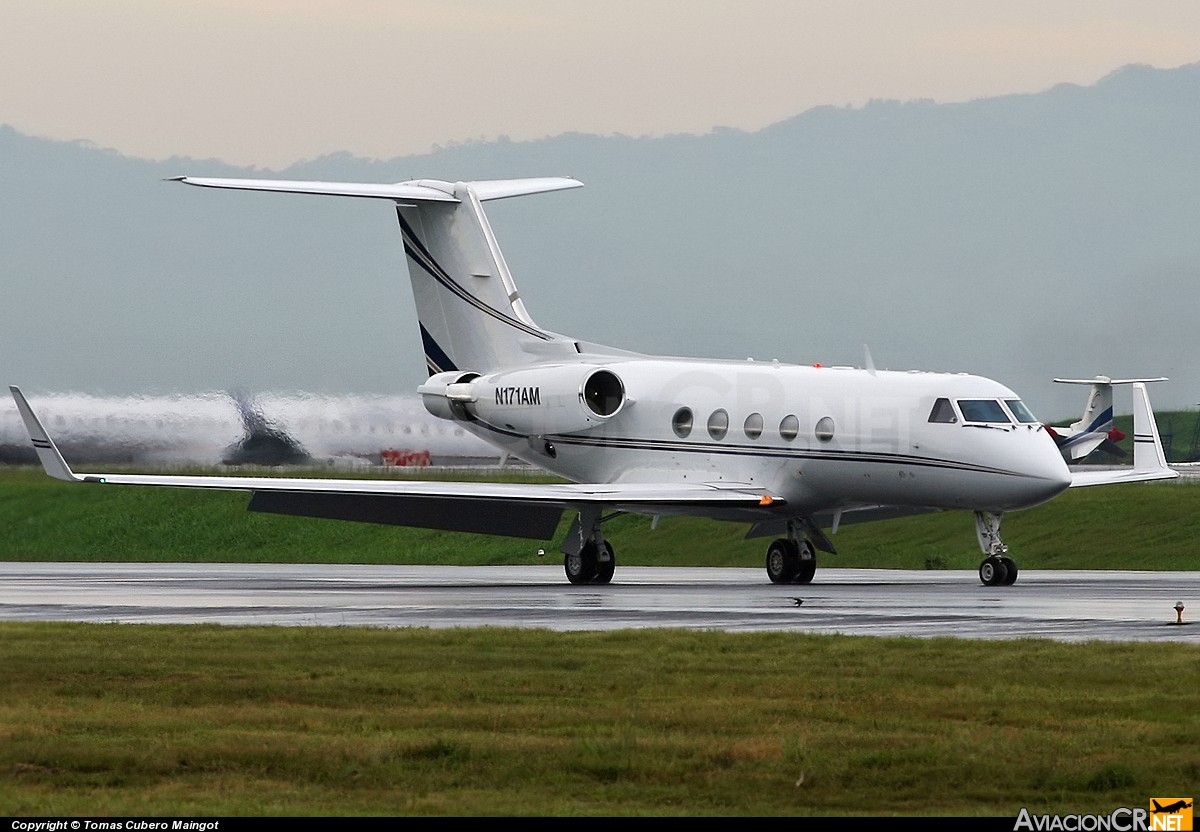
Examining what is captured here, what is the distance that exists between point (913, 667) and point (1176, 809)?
628 cm

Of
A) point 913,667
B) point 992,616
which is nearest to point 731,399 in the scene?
point 992,616

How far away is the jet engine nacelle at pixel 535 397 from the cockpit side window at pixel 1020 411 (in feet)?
22.7

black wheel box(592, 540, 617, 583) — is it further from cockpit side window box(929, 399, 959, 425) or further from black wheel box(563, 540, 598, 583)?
cockpit side window box(929, 399, 959, 425)

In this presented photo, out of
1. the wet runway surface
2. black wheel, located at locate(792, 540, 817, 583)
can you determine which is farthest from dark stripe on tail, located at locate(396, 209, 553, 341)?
black wheel, located at locate(792, 540, 817, 583)

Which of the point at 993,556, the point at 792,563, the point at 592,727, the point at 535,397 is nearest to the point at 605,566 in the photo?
the point at 792,563

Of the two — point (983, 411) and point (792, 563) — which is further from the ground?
point (983, 411)

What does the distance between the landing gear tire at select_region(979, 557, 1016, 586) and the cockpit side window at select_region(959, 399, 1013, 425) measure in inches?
82.7

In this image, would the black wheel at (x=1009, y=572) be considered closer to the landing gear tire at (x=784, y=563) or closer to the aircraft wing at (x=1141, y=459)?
the aircraft wing at (x=1141, y=459)

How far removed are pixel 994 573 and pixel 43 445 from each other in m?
15.2

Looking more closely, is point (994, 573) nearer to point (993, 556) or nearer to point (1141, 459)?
point (993, 556)

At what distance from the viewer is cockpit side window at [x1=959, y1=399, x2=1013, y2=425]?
100 ft

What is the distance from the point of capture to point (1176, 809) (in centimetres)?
976

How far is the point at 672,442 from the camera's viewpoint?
33969mm

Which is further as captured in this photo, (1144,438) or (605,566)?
(1144,438)
